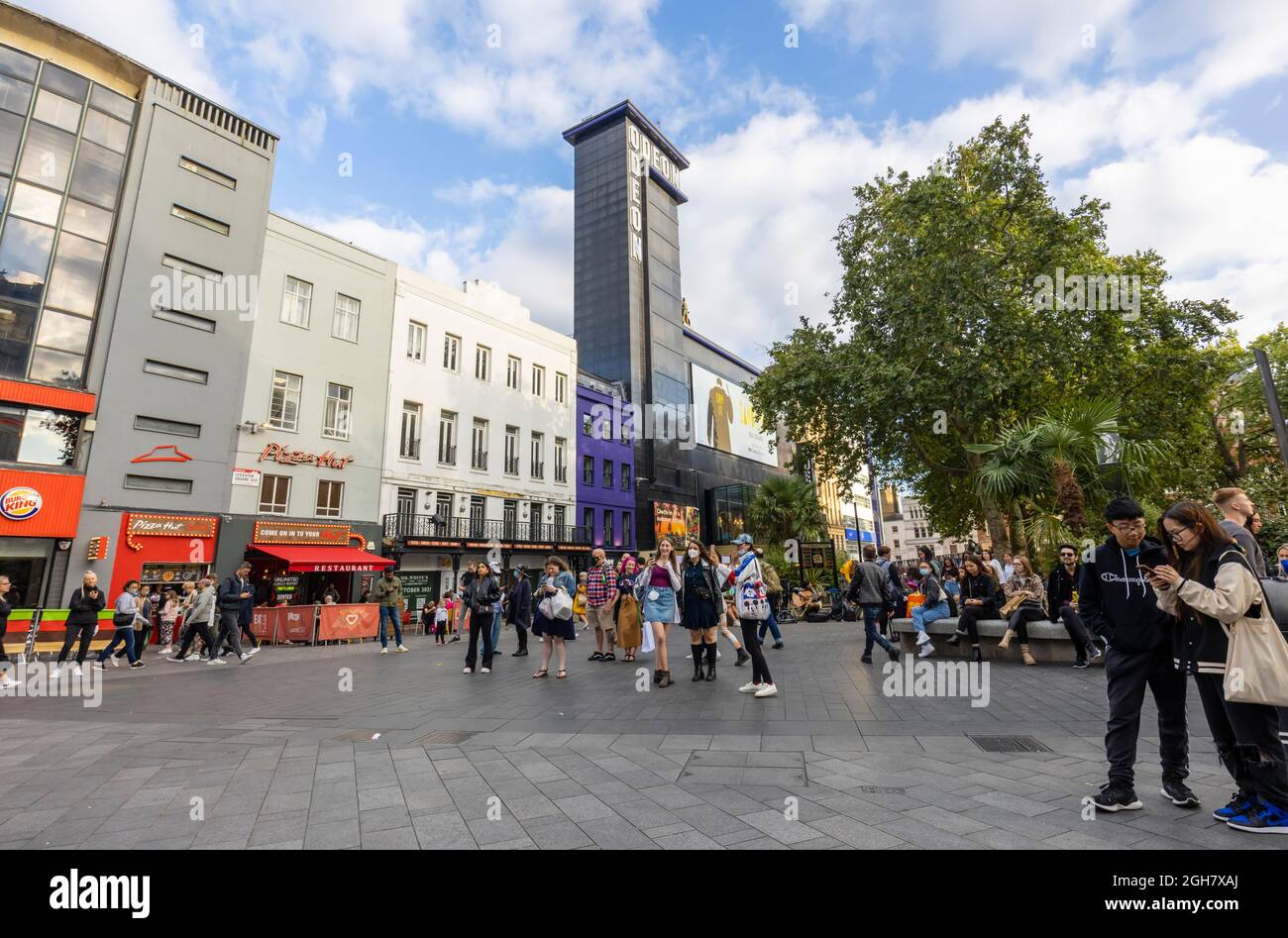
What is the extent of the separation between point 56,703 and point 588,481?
27739 mm

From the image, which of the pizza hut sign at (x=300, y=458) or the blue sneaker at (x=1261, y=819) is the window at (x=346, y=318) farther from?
the blue sneaker at (x=1261, y=819)

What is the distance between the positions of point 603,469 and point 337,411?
16208 millimetres

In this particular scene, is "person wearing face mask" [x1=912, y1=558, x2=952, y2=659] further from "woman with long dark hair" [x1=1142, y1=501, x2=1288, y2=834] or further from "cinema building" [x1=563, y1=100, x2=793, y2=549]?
"cinema building" [x1=563, y1=100, x2=793, y2=549]

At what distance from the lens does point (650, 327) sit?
47.3m

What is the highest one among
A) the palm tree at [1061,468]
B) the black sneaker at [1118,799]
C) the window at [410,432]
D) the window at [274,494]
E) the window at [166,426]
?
Result: the window at [410,432]

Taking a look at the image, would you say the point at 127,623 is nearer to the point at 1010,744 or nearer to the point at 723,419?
the point at 1010,744

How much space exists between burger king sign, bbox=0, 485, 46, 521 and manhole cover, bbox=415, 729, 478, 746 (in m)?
18.3

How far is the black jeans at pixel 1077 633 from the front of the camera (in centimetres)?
884

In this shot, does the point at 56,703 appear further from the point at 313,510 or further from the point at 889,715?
the point at 313,510

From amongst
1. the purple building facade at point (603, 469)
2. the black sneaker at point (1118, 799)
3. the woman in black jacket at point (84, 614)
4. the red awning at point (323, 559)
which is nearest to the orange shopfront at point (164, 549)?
the red awning at point (323, 559)

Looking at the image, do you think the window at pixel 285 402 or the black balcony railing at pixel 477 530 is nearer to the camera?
the window at pixel 285 402

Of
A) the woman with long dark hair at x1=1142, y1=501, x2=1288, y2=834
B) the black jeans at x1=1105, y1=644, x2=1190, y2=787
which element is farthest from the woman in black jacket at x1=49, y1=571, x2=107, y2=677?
the woman with long dark hair at x1=1142, y1=501, x2=1288, y2=834

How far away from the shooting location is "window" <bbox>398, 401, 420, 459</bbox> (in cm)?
2600

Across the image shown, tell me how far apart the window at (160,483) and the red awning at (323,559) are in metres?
2.69
